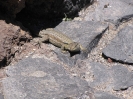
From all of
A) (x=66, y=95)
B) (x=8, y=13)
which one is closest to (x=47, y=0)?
(x=8, y=13)

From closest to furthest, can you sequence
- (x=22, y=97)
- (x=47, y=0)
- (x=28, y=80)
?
(x=22, y=97) → (x=28, y=80) → (x=47, y=0)

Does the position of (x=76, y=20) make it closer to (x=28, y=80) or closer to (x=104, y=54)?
(x=104, y=54)

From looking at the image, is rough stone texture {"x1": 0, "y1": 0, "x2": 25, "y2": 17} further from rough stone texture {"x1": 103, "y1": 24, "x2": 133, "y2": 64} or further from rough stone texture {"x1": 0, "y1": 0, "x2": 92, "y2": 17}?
rough stone texture {"x1": 103, "y1": 24, "x2": 133, "y2": 64}

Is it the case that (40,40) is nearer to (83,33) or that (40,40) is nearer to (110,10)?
(83,33)

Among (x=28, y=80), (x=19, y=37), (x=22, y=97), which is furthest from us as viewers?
(x=19, y=37)

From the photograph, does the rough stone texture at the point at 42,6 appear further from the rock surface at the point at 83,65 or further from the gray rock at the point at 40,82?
the gray rock at the point at 40,82
